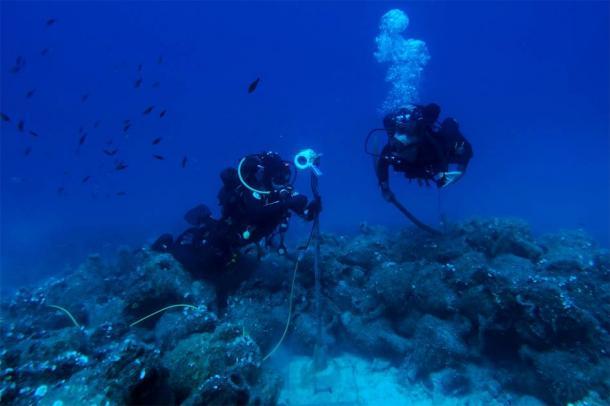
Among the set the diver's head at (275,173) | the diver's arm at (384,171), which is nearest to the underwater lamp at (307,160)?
the diver's head at (275,173)

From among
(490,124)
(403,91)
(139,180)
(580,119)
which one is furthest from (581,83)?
(139,180)

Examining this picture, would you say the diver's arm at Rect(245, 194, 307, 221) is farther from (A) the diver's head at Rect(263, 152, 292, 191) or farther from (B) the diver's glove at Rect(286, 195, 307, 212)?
(A) the diver's head at Rect(263, 152, 292, 191)

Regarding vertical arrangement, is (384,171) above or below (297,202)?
above

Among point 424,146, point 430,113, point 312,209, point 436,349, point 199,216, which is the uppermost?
point 430,113

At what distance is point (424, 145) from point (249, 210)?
3.23 meters

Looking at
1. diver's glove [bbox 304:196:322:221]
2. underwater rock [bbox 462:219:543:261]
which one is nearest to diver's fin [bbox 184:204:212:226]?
diver's glove [bbox 304:196:322:221]

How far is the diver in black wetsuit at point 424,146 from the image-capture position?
6242mm

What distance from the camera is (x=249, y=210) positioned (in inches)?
240

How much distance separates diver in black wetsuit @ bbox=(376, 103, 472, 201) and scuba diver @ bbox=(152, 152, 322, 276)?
1776 mm

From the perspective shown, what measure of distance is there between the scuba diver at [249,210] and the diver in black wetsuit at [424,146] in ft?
5.83

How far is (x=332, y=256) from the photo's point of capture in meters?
7.06

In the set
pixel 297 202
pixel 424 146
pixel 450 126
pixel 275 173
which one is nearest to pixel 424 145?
pixel 424 146

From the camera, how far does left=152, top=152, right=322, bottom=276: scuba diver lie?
19.8 feet

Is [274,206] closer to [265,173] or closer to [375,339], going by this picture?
[265,173]
